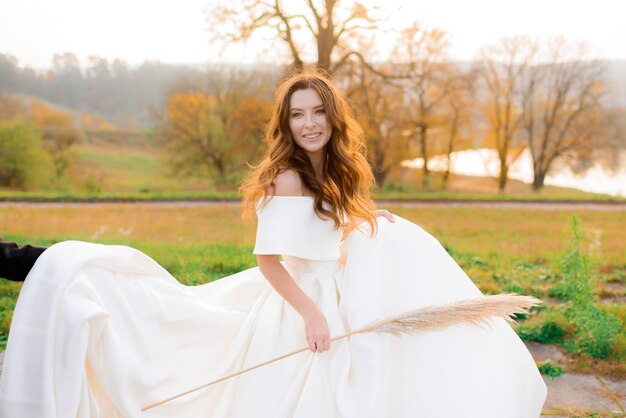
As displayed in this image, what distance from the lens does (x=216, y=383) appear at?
8.48ft

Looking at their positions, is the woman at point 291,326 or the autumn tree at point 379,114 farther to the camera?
the autumn tree at point 379,114

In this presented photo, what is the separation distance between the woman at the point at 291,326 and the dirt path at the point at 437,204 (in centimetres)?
1168

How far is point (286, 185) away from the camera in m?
2.56

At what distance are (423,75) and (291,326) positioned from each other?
14737 mm

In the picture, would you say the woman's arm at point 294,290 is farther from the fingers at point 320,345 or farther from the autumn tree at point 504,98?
the autumn tree at point 504,98

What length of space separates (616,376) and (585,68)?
2604cm

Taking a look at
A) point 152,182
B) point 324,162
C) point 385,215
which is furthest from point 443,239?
point 152,182

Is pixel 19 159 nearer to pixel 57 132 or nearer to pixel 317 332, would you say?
pixel 57 132

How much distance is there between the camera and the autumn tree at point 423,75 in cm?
1610

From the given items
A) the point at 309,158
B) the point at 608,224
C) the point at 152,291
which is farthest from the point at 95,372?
the point at 608,224

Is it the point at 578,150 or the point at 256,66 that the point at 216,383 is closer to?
the point at 256,66

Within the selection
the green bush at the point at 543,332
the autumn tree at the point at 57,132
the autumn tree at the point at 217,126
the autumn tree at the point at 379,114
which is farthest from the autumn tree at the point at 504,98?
the green bush at the point at 543,332

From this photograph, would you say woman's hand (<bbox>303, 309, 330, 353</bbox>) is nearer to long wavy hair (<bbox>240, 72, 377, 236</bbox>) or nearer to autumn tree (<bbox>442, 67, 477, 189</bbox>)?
long wavy hair (<bbox>240, 72, 377, 236</bbox>)

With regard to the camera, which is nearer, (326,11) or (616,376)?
(616,376)
